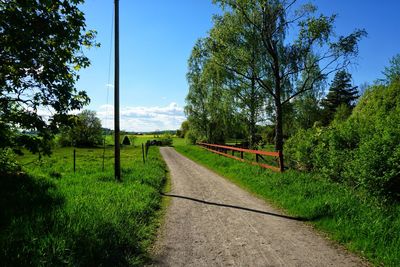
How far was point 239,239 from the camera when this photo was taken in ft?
19.5

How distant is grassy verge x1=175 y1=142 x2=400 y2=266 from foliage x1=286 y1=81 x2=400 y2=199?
15.7 inches

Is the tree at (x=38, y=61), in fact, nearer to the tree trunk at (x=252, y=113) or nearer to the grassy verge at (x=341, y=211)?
the grassy verge at (x=341, y=211)

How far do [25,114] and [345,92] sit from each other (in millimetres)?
66754

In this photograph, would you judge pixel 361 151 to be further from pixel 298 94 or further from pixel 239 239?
pixel 298 94

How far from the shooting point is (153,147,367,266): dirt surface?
495 centimetres

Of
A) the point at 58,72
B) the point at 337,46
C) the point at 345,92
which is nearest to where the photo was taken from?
the point at 58,72

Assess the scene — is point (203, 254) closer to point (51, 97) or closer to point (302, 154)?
point (51, 97)

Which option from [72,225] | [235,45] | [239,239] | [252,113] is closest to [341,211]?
[239,239]

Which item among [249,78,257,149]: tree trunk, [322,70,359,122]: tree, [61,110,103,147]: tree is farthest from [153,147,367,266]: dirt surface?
[61,110,103,147]: tree

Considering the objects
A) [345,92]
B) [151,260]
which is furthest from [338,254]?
[345,92]

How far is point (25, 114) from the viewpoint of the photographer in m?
6.25

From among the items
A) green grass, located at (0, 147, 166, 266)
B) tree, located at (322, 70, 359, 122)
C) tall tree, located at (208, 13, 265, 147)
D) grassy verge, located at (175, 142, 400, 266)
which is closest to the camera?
green grass, located at (0, 147, 166, 266)

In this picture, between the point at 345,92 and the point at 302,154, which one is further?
the point at 345,92

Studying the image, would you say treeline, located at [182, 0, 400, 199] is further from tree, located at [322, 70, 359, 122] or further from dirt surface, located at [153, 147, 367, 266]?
tree, located at [322, 70, 359, 122]
